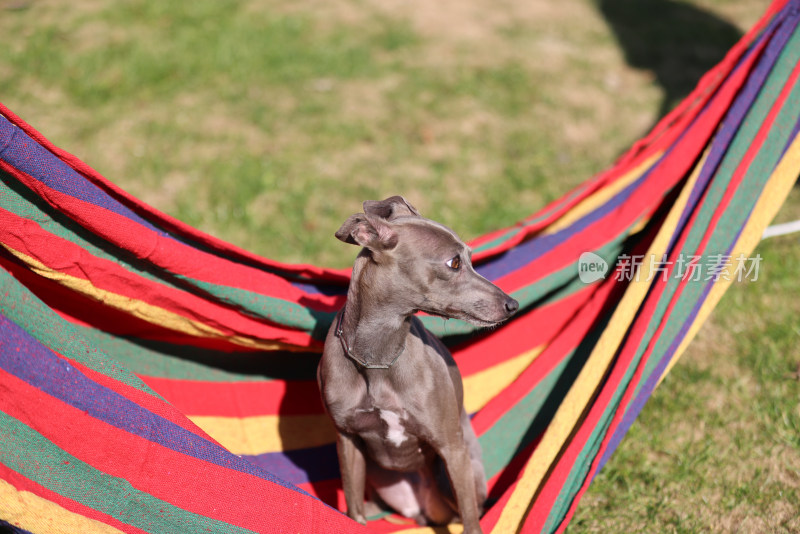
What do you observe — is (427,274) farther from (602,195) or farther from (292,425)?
(602,195)

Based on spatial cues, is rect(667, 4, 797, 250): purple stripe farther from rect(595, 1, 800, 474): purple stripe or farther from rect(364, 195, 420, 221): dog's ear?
rect(364, 195, 420, 221): dog's ear

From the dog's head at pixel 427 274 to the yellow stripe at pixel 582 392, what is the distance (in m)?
0.66

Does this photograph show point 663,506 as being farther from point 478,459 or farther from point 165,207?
point 165,207

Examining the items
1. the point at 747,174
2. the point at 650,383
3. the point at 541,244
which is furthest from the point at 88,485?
the point at 747,174

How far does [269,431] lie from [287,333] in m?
0.57

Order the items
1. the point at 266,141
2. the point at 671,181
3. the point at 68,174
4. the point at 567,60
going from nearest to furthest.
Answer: the point at 68,174
the point at 671,181
the point at 266,141
the point at 567,60

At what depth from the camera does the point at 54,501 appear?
2.30 m

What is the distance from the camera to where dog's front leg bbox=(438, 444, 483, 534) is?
283 centimetres

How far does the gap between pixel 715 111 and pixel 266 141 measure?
4076 millimetres

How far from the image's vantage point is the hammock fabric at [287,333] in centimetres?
235

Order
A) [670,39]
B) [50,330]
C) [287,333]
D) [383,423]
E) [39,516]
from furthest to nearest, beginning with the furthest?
[670,39], [287,333], [383,423], [50,330], [39,516]

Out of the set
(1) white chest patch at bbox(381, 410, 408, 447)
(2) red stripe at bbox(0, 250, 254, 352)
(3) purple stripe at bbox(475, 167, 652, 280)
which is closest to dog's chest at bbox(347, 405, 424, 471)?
(1) white chest patch at bbox(381, 410, 408, 447)

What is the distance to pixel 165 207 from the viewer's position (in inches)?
227

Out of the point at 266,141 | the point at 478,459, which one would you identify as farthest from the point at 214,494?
the point at 266,141
